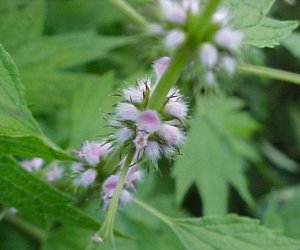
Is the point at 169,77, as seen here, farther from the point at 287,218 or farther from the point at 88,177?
the point at 287,218

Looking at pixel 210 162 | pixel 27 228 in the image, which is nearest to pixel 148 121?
pixel 27 228

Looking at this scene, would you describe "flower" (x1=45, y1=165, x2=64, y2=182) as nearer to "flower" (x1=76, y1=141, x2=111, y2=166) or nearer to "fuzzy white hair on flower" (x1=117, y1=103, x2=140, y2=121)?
"flower" (x1=76, y1=141, x2=111, y2=166)

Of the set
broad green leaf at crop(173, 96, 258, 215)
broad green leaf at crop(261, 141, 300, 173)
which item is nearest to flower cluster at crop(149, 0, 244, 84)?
broad green leaf at crop(173, 96, 258, 215)

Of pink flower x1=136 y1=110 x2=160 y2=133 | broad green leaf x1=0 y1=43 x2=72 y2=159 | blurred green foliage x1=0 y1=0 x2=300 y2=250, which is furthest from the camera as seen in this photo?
blurred green foliage x1=0 y1=0 x2=300 y2=250

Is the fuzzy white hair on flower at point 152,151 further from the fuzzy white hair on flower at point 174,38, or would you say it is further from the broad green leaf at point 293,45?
the broad green leaf at point 293,45

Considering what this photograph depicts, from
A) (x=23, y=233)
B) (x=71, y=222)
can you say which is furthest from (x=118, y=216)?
(x=71, y=222)
